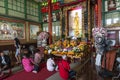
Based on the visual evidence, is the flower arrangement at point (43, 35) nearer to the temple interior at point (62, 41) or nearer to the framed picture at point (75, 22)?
the temple interior at point (62, 41)

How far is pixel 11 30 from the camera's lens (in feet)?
37.8

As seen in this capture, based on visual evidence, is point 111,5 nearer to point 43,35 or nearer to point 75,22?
point 75,22

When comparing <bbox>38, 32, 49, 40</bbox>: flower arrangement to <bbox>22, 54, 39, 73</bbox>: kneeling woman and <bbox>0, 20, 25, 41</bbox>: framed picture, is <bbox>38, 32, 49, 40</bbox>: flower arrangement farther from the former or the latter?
<bbox>22, 54, 39, 73</bbox>: kneeling woman

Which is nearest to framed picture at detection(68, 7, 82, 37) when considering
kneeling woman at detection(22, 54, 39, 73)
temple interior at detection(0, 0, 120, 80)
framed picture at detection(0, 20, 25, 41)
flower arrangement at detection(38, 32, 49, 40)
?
temple interior at detection(0, 0, 120, 80)

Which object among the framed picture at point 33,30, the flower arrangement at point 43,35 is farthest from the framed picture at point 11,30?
the flower arrangement at point 43,35

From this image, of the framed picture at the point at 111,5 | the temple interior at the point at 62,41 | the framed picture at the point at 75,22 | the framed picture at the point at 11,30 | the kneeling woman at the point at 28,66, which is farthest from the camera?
the framed picture at the point at 75,22

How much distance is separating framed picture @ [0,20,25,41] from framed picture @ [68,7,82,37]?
15.0 feet

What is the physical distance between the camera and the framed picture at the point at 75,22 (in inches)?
503

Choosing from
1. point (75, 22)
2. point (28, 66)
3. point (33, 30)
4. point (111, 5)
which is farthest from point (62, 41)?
point (33, 30)

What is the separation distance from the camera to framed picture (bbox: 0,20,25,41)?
10.6 m

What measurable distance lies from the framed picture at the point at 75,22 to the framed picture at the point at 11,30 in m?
4.57

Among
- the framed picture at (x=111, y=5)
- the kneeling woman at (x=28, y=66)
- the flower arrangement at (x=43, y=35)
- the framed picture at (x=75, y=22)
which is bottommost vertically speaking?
the kneeling woman at (x=28, y=66)

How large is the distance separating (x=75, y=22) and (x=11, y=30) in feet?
19.2

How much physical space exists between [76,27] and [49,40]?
2854mm
